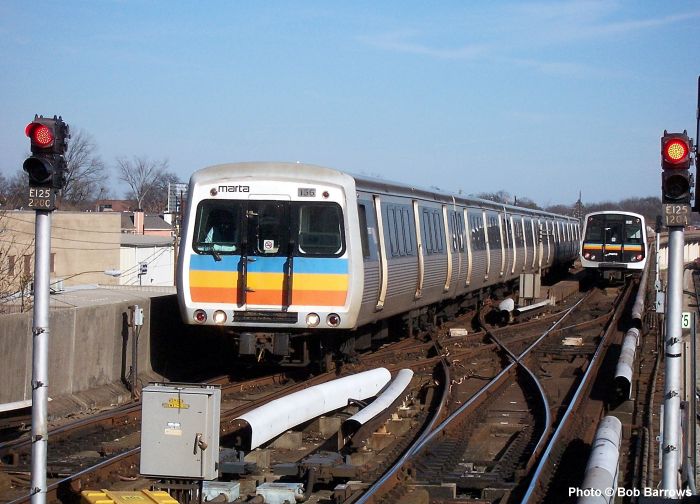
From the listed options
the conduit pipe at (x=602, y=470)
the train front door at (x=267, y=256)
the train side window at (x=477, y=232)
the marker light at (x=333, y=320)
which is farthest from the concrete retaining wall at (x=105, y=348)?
the train side window at (x=477, y=232)

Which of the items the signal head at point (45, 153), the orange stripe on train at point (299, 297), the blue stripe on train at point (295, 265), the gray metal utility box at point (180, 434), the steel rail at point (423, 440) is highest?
the signal head at point (45, 153)

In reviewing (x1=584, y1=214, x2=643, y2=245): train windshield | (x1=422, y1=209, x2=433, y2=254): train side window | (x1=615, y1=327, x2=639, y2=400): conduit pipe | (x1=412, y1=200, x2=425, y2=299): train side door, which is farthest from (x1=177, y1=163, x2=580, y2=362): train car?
(x1=584, y1=214, x2=643, y2=245): train windshield

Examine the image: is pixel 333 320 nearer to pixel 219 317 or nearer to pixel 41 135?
pixel 219 317

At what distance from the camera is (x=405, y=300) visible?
1622 cm

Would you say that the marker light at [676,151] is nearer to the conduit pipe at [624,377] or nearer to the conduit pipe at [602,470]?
the conduit pipe at [602,470]

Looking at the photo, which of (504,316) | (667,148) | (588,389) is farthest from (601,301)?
(667,148)

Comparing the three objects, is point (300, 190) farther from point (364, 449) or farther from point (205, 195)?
point (364, 449)

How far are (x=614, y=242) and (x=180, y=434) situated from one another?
26408mm

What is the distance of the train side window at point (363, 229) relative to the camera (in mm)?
13453

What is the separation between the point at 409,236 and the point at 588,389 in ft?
13.9

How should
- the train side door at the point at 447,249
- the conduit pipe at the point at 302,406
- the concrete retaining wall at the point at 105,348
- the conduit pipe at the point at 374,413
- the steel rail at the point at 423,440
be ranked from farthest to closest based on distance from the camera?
1. the train side door at the point at 447,249
2. the concrete retaining wall at the point at 105,348
3. the conduit pipe at the point at 374,413
4. the conduit pipe at the point at 302,406
5. the steel rail at the point at 423,440

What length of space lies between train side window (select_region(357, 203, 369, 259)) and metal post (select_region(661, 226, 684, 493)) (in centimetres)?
636

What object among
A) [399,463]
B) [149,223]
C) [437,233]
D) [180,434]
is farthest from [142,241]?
[180,434]

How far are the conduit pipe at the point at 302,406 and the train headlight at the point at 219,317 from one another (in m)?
1.72
